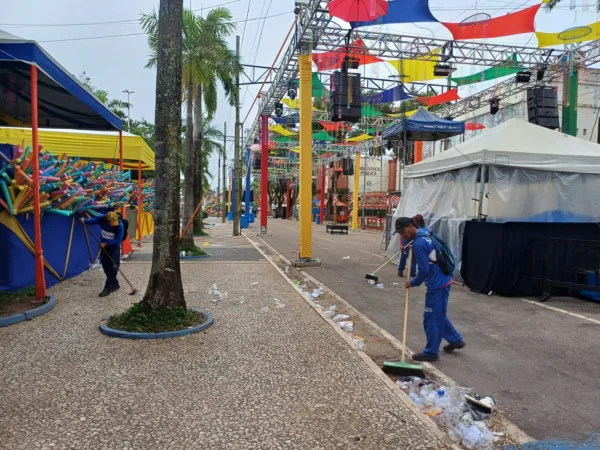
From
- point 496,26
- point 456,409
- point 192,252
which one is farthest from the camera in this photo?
point 192,252

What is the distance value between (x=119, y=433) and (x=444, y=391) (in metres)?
2.80

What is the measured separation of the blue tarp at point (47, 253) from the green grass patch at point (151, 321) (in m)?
2.35

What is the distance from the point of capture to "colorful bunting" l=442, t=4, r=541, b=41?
1341cm

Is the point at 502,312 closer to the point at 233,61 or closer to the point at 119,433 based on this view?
the point at 119,433

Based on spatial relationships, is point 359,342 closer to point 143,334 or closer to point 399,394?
point 399,394

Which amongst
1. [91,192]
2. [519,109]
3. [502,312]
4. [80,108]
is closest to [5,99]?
[80,108]

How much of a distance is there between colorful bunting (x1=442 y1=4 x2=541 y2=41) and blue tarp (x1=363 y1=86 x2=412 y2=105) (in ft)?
21.4

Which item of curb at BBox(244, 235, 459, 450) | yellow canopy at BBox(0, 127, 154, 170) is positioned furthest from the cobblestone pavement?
yellow canopy at BBox(0, 127, 154, 170)

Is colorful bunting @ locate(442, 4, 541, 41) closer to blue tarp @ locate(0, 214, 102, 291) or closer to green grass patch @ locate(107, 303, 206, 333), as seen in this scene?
blue tarp @ locate(0, 214, 102, 291)

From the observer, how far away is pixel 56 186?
793 centimetres

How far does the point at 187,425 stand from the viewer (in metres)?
3.39

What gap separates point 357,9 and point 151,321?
9691 mm

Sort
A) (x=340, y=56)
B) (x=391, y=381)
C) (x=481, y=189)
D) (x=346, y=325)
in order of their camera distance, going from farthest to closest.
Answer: (x=340, y=56) → (x=481, y=189) → (x=346, y=325) → (x=391, y=381)

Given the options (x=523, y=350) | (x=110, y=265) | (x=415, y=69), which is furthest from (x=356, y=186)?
(x=523, y=350)
